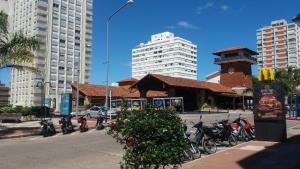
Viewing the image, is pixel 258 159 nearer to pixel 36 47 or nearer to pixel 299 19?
pixel 299 19

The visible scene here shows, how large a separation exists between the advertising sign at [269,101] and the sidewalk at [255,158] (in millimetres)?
1311

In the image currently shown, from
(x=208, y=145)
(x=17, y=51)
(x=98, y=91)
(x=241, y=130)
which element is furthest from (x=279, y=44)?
(x=208, y=145)

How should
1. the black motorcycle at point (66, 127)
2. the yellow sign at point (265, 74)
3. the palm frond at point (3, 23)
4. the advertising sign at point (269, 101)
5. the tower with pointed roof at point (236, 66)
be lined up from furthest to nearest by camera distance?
the tower with pointed roof at point (236, 66) → the palm frond at point (3, 23) → the black motorcycle at point (66, 127) → the yellow sign at point (265, 74) → the advertising sign at point (269, 101)

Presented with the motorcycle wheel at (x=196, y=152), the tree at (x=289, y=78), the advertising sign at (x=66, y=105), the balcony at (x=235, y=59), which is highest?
the balcony at (x=235, y=59)

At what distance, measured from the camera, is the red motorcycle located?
16.0m

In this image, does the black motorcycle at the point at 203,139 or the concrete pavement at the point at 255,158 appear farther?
the black motorcycle at the point at 203,139

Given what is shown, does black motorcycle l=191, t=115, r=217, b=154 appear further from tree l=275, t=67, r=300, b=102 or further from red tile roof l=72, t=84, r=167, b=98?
tree l=275, t=67, r=300, b=102

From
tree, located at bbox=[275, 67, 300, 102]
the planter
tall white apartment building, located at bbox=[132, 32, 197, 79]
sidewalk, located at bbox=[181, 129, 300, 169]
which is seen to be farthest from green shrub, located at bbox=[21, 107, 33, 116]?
tall white apartment building, located at bbox=[132, 32, 197, 79]

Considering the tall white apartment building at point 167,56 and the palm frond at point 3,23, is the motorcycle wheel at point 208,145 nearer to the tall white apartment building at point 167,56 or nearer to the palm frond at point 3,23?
the palm frond at point 3,23

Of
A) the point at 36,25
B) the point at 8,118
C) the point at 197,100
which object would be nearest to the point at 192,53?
the point at 36,25

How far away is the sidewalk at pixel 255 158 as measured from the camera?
1048cm

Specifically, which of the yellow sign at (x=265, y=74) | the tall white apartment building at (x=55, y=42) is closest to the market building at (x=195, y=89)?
the yellow sign at (x=265, y=74)

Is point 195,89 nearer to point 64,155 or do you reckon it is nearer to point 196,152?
point 64,155

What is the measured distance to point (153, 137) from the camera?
708 centimetres
